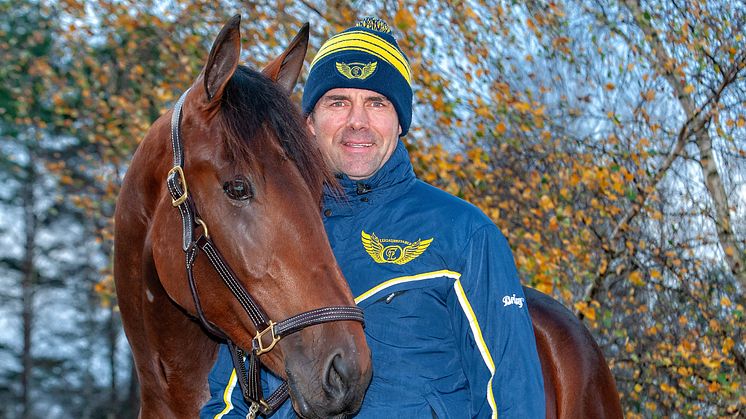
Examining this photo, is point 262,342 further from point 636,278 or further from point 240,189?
point 636,278

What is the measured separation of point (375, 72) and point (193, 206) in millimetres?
649

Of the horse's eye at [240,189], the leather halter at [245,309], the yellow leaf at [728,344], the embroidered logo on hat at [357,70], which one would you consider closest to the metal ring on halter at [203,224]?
the leather halter at [245,309]

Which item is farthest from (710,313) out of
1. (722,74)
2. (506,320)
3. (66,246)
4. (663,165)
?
(66,246)

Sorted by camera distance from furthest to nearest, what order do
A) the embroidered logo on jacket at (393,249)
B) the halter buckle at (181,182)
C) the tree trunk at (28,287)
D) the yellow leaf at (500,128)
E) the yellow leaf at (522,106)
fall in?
1. the tree trunk at (28,287)
2. the yellow leaf at (500,128)
3. the yellow leaf at (522,106)
4. the halter buckle at (181,182)
5. the embroidered logo on jacket at (393,249)

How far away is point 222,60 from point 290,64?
459 mm

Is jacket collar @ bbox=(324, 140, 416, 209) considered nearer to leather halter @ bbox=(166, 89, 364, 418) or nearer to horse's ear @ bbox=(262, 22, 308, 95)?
leather halter @ bbox=(166, 89, 364, 418)

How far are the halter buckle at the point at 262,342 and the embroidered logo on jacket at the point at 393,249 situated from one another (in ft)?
1.11

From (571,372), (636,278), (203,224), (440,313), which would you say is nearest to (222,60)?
(203,224)

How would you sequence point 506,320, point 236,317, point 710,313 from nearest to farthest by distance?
point 506,320, point 236,317, point 710,313

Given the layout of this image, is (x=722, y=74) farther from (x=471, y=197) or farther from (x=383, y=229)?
(x=383, y=229)

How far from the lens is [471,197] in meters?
6.77

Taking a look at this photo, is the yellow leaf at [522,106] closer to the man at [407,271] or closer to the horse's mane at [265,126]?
the man at [407,271]

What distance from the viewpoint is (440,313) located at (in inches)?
84.4

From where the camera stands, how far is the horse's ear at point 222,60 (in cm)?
221
